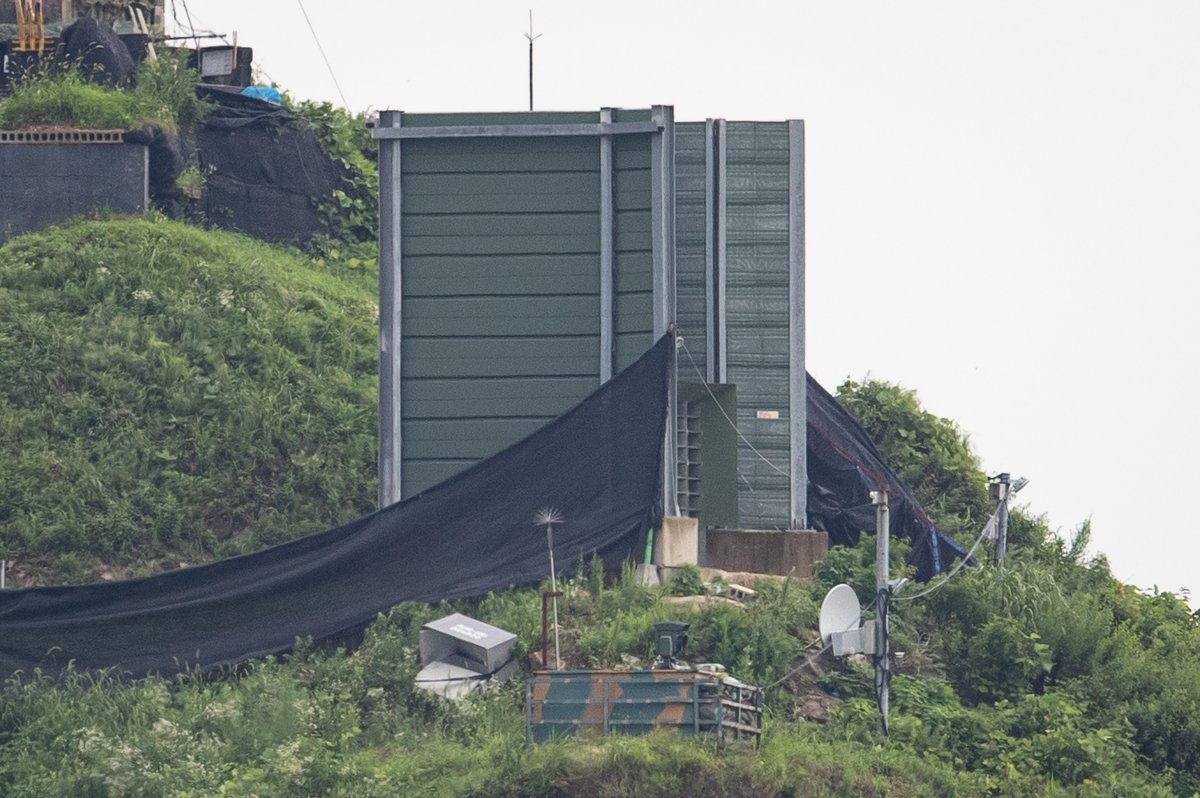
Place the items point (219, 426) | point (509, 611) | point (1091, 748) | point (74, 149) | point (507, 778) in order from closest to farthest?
1. point (507, 778)
2. point (1091, 748)
3. point (509, 611)
4. point (219, 426)
5. point (74, 149)

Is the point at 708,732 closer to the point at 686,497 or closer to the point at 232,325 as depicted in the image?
the point at 686,497

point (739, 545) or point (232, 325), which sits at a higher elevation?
point (232, 325)

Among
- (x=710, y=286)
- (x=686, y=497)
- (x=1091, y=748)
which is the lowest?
(x=1091, y=748)

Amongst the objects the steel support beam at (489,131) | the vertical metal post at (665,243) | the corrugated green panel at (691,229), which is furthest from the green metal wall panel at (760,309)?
the steel support beam at (489,131)

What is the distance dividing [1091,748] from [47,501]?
42.6 ft

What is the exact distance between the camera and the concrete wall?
120 feet

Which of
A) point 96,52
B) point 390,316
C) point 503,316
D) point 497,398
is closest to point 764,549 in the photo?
point 497,398

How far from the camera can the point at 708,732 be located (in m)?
21.2

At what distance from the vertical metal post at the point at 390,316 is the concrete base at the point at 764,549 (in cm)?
375

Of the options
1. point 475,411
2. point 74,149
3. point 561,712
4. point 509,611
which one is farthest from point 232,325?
point 561,712

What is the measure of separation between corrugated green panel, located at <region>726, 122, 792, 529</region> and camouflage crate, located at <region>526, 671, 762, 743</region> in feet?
24.4

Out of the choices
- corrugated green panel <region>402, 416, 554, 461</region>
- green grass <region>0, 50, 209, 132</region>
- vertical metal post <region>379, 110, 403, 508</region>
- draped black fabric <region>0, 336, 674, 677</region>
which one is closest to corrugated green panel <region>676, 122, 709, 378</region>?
corrugated green panel <region>402, 416, 554, 461</region>

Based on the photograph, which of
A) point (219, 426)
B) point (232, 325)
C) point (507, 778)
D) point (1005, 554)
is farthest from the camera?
point (232, 325)

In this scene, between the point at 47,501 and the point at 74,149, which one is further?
the point at 74,149
